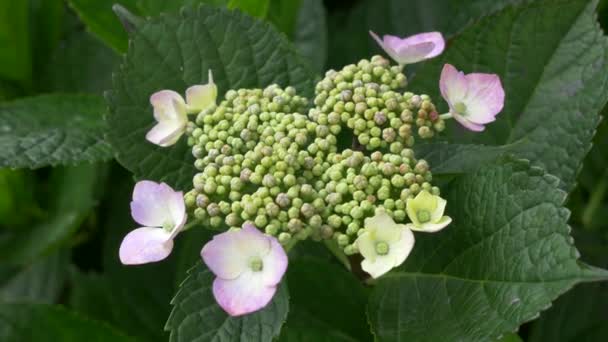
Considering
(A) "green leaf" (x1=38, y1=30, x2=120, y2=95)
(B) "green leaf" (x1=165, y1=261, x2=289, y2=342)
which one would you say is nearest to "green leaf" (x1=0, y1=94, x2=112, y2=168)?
(A) "green leaf" (x1=38, y1=30, x2=120, y2=95)

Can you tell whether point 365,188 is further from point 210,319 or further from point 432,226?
point 210,319

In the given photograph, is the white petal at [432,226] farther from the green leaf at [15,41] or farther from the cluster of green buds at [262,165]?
the green leaf at [15,41]

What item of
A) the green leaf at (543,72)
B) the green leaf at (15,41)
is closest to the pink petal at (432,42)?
the green leaf at (543,72)

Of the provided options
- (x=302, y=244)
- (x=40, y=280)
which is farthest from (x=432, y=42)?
(x=40, y=280)

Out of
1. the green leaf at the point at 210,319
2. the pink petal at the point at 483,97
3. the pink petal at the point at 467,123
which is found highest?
the pink petal at the point at 483,97

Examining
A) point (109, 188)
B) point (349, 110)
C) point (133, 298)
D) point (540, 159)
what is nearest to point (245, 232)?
point (349, 110)

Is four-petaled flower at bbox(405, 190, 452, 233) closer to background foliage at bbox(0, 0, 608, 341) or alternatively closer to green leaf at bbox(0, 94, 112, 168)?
background foliage at bbox(0, 0, 608, 341)
